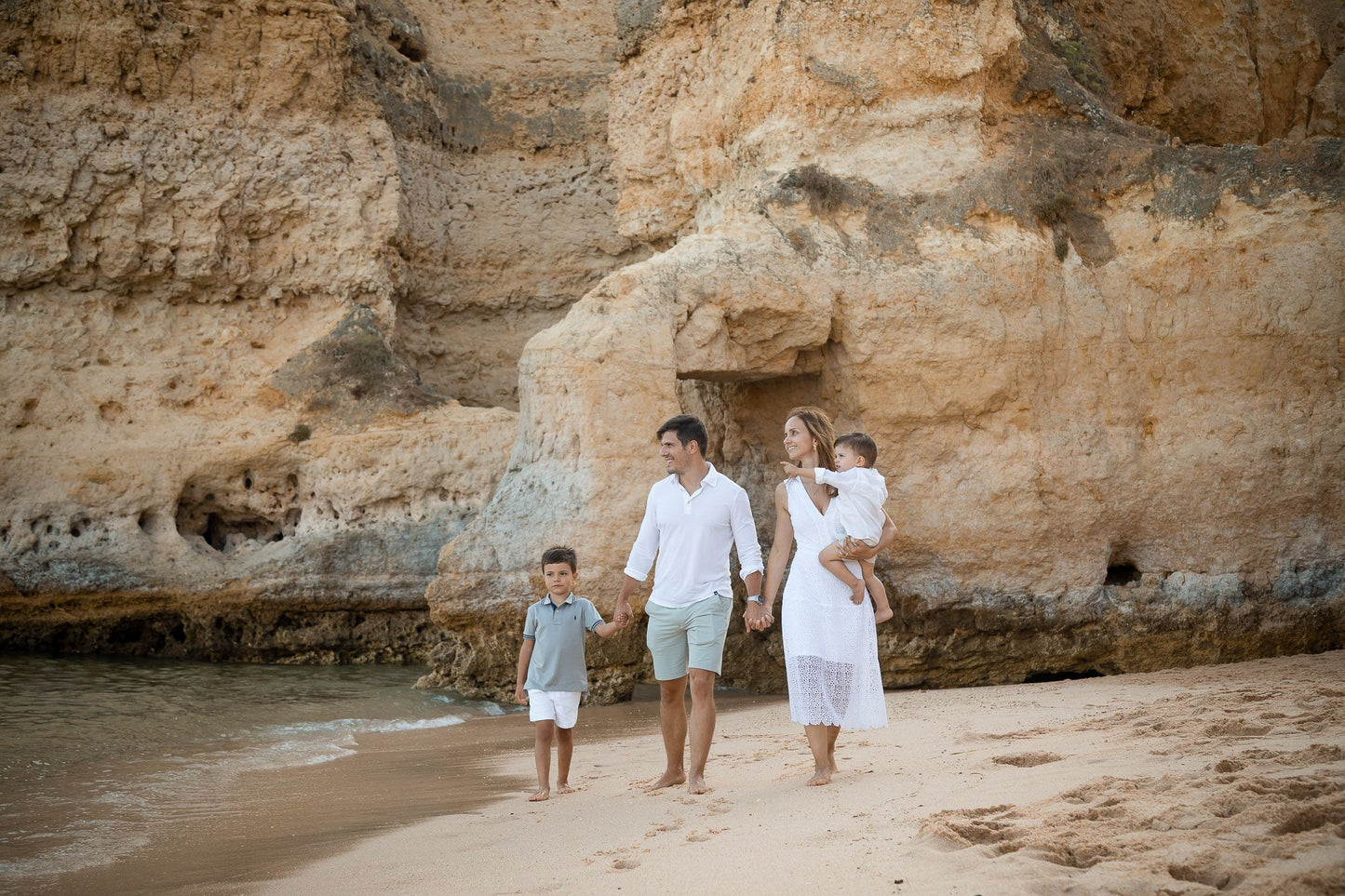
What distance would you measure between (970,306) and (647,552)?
4363 millimetres

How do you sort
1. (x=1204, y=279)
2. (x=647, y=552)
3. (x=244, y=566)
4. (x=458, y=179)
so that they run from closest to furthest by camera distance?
(x=647, y=552), (x=1204, y=279), (x=244, y=566), (x=458, y=179)

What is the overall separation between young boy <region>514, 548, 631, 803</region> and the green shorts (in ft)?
0.51

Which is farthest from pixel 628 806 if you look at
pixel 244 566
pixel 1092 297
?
pixel 244 566

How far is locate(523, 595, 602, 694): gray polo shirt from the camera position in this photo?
4.80 metres

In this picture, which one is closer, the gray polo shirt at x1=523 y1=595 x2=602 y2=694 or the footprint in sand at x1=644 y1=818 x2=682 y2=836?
the footprint in sand at x1=644 y1=818 x2=682 y2=836

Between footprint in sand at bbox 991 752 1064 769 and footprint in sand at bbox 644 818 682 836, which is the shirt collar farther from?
footprint in sand at bbox 991 752 1064 769

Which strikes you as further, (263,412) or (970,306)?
(263,412)

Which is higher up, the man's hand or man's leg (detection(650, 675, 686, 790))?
the man's hand

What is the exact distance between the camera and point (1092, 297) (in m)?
8.61

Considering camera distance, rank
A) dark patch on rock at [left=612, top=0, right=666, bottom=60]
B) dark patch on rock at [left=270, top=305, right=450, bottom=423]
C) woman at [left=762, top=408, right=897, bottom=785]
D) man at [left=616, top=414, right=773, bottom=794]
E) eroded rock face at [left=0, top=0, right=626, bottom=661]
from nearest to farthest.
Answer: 1. woman at [left=762, top=408, right=897, bottom=785]
2. man at [left=616, top=414, right=773, bottom=794]
3. dark patch on rock at [left=612, top=0, right=666, bottom=60]
4. eroded rock face at [left=0, top=0, right=626, bottom=661]
5. dark patch on rock at [left=270, top=305, right=450, bottom=423]

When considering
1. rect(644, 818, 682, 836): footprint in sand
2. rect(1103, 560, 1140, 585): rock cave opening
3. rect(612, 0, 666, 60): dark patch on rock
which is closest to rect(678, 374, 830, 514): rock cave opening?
rect(1103, 560, 1140, 585): rock cave opening

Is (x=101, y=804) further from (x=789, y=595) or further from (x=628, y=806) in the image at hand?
(x=789, y=595)

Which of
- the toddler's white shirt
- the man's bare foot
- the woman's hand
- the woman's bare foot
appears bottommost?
the man's bare foot

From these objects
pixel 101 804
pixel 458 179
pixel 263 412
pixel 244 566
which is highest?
pixel 458 179
